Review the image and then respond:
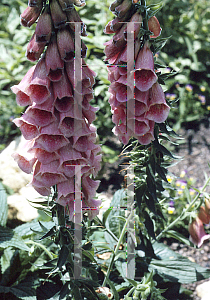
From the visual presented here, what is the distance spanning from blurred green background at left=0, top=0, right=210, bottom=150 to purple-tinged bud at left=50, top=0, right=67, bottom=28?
7.91ft

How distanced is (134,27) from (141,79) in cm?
18

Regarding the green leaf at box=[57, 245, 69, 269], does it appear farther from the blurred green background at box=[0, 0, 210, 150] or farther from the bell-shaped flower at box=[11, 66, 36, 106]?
the blurred green background at box=[0, 0, 210, 150]

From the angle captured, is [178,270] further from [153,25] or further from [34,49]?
[34,49]

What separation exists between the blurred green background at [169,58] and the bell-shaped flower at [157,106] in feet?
7.27

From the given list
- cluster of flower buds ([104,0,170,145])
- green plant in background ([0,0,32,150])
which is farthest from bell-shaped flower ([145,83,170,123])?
green plant in background ([0,0,32,150])

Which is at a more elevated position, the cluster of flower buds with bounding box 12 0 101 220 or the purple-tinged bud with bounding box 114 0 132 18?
the purple-tinged bud with bounding box 114 0 132 18

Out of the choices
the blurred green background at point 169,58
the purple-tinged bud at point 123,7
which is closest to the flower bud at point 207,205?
the purple-tinged bud at point 123,7

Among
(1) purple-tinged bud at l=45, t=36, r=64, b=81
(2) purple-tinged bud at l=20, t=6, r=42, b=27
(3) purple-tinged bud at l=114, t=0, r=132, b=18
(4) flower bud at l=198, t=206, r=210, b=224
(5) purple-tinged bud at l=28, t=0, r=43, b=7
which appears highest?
(3) purple-tinged bud at l=114, t=0, r=132, b=18

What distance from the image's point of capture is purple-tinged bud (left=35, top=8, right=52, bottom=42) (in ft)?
3.39

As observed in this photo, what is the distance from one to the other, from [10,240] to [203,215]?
1037mm

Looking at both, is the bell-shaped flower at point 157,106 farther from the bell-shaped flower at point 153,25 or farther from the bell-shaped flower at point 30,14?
the bell-shaped flower at point 30,14

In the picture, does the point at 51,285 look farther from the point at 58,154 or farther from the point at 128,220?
the point at 58,154

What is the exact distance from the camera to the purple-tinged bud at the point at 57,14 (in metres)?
1.03

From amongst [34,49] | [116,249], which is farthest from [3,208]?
[34,49]
